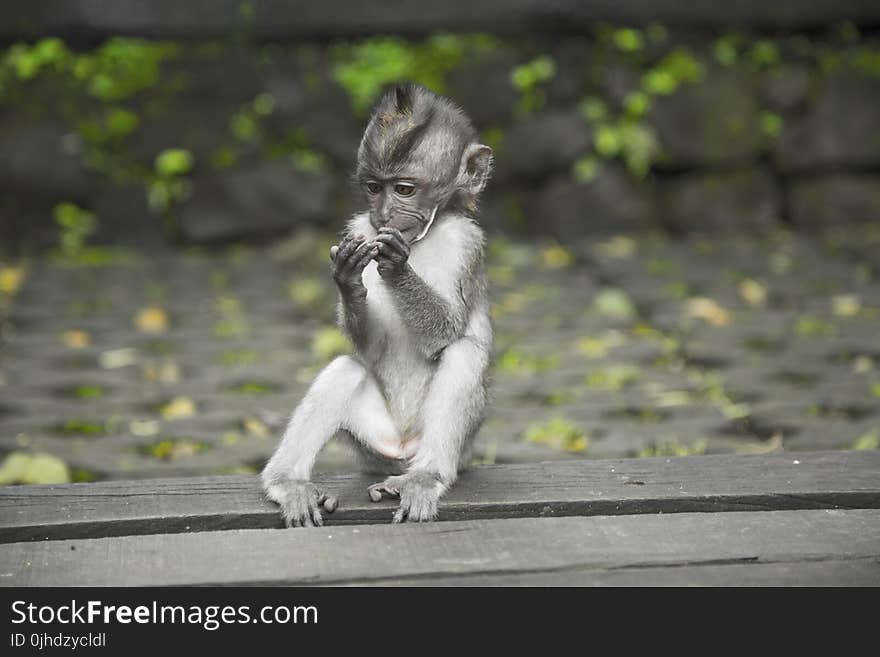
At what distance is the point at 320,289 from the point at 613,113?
8.29 feet

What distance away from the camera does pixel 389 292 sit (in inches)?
160

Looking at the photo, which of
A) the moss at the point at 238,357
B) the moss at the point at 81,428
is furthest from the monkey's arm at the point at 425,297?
the moss at the point at 238,357

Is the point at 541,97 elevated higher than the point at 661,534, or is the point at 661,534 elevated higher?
the point at 541,97

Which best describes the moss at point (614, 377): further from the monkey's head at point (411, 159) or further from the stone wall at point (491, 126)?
the stone wall at point (491, 126)

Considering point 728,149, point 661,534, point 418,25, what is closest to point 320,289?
point 418,25

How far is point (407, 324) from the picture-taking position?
13.5ft

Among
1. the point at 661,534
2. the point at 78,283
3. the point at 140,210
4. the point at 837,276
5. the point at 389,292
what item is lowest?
the point at 661,534

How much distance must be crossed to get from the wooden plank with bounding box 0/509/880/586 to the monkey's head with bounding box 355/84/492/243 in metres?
0.98

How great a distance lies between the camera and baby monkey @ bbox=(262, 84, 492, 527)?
3.93m

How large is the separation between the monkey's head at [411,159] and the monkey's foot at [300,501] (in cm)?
85

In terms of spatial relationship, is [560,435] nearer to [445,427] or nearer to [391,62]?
[445,427]

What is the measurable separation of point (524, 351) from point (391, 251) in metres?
3.20

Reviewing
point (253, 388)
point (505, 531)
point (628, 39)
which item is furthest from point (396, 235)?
point (628, 39)

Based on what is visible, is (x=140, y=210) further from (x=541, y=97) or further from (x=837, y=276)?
(x=837, y=276)
